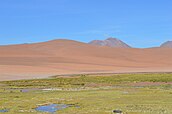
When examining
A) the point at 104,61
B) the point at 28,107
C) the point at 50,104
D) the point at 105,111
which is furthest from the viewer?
the point at 104,61

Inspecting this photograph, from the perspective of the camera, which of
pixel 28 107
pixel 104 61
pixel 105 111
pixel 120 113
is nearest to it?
pixel 120 113

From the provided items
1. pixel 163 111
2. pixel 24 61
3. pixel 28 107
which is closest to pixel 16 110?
pixel 28 107

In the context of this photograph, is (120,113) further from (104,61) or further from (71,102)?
(104,61)

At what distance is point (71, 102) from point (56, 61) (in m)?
147

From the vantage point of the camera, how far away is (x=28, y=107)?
36469 millimetres

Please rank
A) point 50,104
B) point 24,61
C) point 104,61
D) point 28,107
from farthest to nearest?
point 104,61 → point 24,61 → point 50,104 → point 28,107

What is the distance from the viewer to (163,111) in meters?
31.1

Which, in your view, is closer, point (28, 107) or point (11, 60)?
point (28, 107)

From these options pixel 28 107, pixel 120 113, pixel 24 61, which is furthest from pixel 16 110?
pixel 24 61

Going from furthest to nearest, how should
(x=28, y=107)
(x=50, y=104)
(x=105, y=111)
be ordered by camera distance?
1. (x=50, y=104)
2. (x=28, y=107)
3. (x=105, y=111)

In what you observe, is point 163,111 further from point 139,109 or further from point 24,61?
point 24,61

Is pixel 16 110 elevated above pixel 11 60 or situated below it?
below

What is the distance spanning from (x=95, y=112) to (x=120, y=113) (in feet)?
8.11

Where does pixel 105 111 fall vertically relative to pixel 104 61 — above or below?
below
